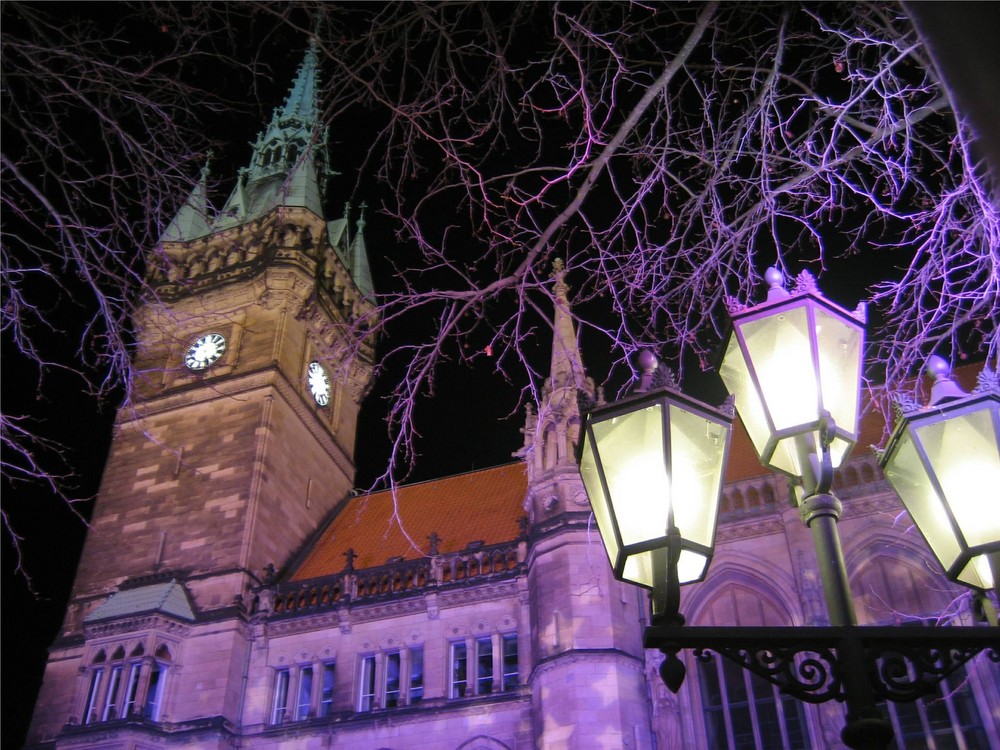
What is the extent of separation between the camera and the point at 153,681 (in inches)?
819

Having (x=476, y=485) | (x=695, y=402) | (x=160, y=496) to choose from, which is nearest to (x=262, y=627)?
(x=160, y=496)

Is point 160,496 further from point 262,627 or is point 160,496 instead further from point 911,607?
point 911,607

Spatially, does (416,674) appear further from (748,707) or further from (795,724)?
(795,724)

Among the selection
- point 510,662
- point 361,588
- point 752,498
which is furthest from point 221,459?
point 752,498

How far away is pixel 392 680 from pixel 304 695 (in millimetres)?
2143

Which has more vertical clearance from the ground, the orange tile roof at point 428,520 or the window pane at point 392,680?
the orange tile roof at point 428,520

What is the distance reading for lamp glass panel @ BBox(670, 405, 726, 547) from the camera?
3.72 meters

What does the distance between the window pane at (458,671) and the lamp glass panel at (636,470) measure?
1638 centimetres

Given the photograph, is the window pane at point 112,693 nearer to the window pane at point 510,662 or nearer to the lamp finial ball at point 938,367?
the window pane at point 510,662

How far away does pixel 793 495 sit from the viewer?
163 inches

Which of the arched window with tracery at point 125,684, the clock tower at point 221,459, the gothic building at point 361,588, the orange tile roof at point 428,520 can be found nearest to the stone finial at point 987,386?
the gothic building at point 361,588

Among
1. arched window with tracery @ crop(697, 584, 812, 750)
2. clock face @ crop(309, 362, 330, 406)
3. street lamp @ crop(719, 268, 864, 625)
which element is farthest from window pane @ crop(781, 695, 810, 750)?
clock face @ crop(309, 362, 330, 406)

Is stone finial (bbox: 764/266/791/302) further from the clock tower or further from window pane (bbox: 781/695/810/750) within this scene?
the clock tower

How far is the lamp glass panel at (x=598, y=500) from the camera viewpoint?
3.83 metres
